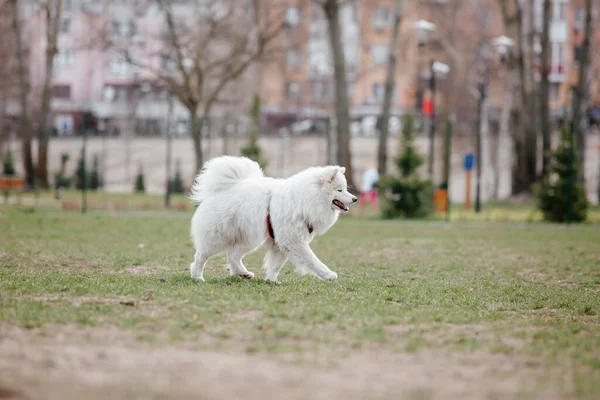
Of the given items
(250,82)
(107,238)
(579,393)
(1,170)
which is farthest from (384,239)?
(250,82)

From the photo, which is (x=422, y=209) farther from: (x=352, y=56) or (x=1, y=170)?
(x=352, y=56)

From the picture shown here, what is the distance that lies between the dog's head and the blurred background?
15.3 meters

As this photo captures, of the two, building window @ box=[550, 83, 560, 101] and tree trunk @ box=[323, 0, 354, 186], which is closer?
tree trunk @ box=[323, 0, 354, 186]

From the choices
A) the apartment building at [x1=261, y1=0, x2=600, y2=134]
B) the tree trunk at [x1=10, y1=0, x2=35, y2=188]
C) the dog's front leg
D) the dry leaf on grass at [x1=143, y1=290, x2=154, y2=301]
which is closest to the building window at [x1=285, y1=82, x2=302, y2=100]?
the apartment building at [x1=261, y1=0, x2=600, y2=134]

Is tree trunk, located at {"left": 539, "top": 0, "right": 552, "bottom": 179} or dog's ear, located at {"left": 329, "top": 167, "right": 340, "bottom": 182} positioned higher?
tree trunk, located at {"left": 539, "top": 0, "right": 552, "bottom": 179}

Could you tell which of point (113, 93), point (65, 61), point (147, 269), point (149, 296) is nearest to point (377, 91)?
point (113, 93)

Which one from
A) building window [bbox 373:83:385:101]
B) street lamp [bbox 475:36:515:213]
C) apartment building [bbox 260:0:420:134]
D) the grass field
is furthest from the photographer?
building window [bbox 373:83:385:101]

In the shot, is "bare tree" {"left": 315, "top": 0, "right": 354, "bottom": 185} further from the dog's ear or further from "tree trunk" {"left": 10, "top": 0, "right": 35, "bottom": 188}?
the dog's ear

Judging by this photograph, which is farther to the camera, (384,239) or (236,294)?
(384,239)

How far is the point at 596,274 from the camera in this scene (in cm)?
1416

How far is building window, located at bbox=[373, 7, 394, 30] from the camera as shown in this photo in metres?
79.8

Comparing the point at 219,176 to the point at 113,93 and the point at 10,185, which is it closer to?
the point at 10,185

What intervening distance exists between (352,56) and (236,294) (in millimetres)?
72478

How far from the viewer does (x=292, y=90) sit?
259 ft
